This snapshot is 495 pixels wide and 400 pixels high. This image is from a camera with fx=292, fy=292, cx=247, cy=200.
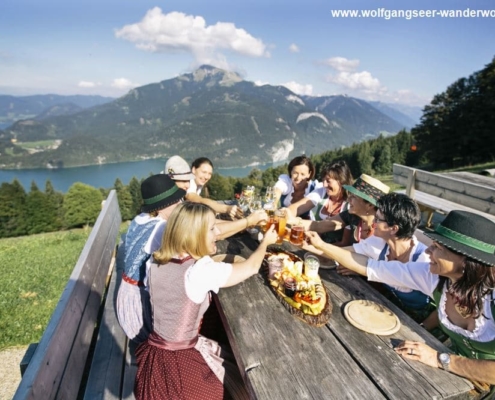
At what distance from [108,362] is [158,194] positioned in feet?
5.29

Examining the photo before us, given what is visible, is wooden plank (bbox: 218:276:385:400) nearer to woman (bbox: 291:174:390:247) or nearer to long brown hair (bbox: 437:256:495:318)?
long brown hair (bbox: 437:256:495:318)

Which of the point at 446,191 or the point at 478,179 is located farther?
the point at 478,179

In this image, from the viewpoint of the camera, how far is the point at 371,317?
229cm

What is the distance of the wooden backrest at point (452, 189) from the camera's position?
15.3 feet

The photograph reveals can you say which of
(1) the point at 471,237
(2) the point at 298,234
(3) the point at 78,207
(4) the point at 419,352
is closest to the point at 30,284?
(2) the point at 298,234

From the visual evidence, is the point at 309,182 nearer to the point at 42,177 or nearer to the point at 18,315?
the point at 18,315

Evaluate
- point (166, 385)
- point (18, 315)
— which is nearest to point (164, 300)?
point (166, 385)

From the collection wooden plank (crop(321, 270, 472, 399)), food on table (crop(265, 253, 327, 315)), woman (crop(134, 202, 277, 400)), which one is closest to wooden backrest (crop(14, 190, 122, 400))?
woman (crop(134, 202, 277, 400))

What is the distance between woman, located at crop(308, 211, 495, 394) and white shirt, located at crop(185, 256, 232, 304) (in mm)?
1349

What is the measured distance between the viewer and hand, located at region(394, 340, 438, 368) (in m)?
1.89

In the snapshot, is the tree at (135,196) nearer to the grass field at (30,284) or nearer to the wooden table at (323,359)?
the grass field at (30,284)

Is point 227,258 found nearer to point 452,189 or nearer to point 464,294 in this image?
point 464,294

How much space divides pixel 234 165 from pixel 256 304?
197479mm

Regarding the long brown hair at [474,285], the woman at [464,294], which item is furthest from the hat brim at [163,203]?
the long brown hair at [474,285]
